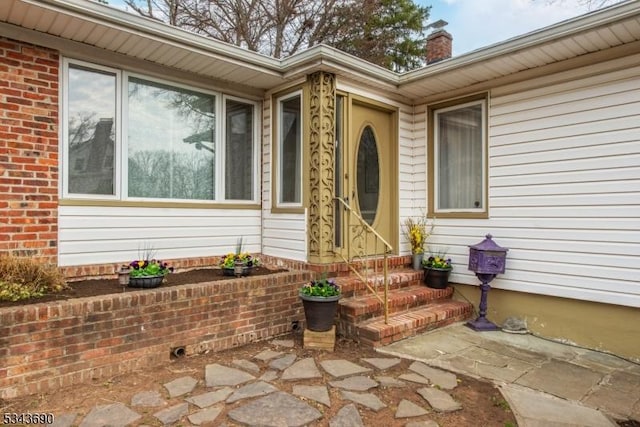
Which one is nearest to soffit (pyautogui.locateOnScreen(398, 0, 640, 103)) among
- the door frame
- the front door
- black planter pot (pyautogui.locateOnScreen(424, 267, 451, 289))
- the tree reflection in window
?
the door frame

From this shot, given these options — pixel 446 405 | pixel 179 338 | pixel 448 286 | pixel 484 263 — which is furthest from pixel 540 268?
pixel 179 338

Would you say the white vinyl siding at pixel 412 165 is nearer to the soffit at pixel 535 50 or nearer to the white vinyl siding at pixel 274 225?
the soffit at pixel 535 50

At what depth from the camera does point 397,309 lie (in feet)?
14.2

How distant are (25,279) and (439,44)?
5.58 m

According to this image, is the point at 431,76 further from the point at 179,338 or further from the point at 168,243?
the point at 179,338

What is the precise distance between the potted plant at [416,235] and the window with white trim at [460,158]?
29cm

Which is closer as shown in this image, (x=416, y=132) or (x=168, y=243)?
(x=168, y=243)

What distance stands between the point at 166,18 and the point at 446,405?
10.6 metres

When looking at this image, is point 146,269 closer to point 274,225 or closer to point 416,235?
point 274,225

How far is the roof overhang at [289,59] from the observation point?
131 inches

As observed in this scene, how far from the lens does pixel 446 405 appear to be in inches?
104

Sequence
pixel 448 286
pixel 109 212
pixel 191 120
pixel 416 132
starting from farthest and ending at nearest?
pixel 416 132 → pixel 448 286 → pixel 191 120 → pixel 109 212

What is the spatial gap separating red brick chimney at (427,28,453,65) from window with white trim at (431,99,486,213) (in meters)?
0.93

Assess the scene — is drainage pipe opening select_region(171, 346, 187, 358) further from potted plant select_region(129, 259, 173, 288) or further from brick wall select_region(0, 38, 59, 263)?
brick wall select_region(0, 38, 59, 263)
